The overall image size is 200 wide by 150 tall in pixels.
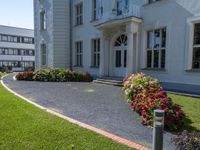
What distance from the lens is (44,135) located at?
16.6 feet

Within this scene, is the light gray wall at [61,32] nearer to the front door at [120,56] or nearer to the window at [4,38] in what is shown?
the front door at [120,56]

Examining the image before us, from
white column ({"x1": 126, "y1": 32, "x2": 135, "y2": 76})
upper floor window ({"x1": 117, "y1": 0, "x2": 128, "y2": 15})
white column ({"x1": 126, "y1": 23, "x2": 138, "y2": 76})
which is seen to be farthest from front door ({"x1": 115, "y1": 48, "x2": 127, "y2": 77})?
upper floor window ({"x1": 117, "y1": 0, "x2": 128, "y2": 15})

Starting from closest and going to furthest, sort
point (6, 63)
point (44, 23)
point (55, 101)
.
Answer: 1. point (55, 101)
2. point (44, 23)
3. point (6, 63)

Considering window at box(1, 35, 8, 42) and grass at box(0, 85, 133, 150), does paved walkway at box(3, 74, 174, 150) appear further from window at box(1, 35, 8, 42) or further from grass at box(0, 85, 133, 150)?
window at box(1, 35, 8, 42)

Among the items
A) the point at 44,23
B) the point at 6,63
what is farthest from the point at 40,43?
the point at 6,63

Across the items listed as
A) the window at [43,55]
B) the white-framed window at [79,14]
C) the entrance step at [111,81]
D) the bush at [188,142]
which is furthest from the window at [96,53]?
the bush at [188,142]

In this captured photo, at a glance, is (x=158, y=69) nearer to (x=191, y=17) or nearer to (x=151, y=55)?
(x=151, y=55)

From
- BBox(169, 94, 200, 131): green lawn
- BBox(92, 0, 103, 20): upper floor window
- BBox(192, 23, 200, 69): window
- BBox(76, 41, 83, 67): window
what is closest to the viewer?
BBox(169, 94, 200, 131): green lawn

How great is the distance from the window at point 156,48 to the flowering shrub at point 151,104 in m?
5.39

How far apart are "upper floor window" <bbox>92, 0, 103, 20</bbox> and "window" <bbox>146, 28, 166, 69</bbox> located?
19.0ft

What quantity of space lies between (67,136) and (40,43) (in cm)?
2228

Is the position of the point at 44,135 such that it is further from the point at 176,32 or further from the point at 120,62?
the point at 120,62

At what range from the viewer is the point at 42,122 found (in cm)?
596

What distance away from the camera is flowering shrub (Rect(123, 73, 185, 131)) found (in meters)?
5.88
